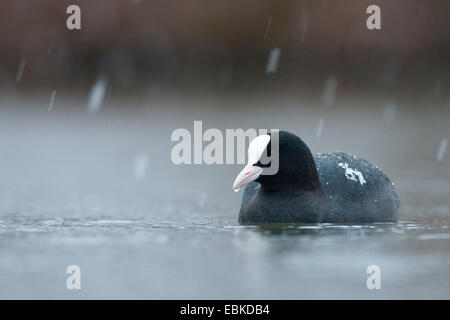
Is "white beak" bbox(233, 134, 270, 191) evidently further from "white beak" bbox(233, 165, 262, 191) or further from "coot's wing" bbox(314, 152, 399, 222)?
"coot's wing" bbox(314, 152, 399, 222)

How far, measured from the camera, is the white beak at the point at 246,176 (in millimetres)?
9578

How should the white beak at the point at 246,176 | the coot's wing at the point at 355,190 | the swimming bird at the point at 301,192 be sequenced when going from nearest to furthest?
the white beak at the point at 246,176
the swimming bird at the point at 301,192
the coot's wing at the point at 355,190

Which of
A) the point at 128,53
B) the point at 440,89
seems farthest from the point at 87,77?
the point at 440,89

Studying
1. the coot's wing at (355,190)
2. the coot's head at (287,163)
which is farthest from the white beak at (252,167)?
the coot's wing at (355,190)

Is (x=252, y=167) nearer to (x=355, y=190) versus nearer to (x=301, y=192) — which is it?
(x=301, y=192)

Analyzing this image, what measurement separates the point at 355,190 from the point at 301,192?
0.56 m

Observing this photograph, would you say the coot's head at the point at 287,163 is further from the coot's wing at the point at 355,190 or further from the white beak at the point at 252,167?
the coot's wing at the point at 355,190

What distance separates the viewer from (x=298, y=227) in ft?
31.5

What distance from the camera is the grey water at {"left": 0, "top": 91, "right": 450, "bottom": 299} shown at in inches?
269

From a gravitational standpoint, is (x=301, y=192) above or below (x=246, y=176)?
below

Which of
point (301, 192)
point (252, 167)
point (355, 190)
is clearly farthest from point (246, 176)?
point (355, 190)

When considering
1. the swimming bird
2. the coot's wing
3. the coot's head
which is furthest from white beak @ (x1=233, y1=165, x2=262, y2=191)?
the coot's wing

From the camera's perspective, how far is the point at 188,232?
9.34 m
